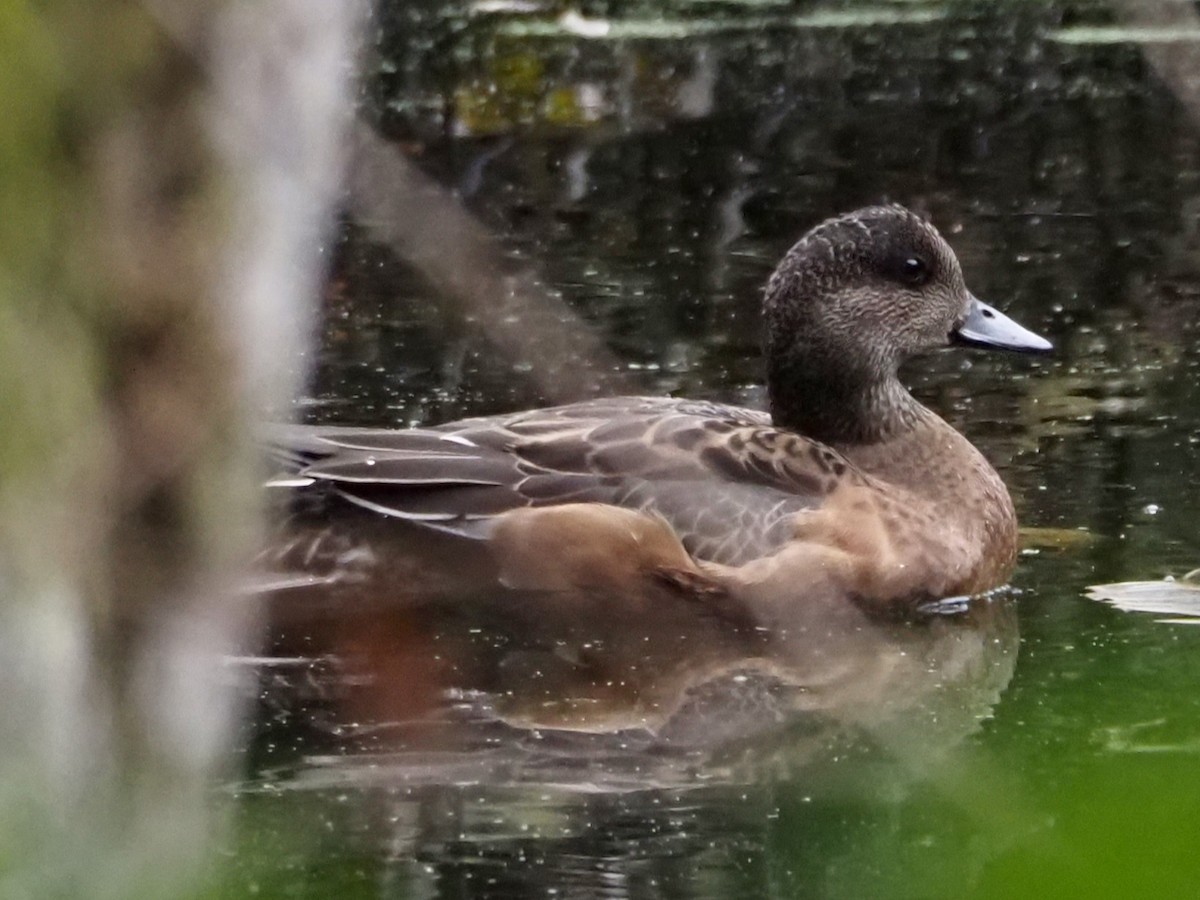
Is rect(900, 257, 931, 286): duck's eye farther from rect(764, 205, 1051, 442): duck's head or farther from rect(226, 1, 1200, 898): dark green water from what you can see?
rect(226, 1, 1200, 898): dark green water

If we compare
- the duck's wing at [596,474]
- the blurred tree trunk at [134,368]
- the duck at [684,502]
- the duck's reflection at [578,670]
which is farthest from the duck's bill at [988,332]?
the blurred tree trunk at [134,368]

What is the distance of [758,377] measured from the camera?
839cm

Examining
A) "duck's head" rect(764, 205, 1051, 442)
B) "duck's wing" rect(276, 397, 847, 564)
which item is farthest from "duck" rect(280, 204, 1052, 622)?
"duck's head" rect(764, 205, 1051, 442)

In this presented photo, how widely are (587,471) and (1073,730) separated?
Answer: 72.5 inches

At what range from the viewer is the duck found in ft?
20.6

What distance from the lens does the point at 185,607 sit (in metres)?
1.77

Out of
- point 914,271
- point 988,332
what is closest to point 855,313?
point 914,271

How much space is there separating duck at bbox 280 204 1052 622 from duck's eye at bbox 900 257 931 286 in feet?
1.64

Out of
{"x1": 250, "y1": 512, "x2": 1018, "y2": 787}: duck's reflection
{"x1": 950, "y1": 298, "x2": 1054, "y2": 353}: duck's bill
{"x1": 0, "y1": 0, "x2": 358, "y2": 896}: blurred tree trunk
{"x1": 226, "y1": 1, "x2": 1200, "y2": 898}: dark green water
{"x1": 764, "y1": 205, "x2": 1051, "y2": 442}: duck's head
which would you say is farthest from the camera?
{"x1": 950, "y1": 298, "x2": 1054, "y2": 353}: duck's bill

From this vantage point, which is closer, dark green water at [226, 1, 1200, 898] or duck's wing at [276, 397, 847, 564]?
dark green water at [226, 1, 1200, 898]

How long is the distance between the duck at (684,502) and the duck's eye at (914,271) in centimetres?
50

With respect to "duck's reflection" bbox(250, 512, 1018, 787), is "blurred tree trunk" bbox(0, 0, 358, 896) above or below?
above

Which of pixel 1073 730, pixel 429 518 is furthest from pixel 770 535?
pixel 1073 730

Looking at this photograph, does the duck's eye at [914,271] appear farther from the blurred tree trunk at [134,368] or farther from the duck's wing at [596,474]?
the blurred tree trunk at [134,368]
